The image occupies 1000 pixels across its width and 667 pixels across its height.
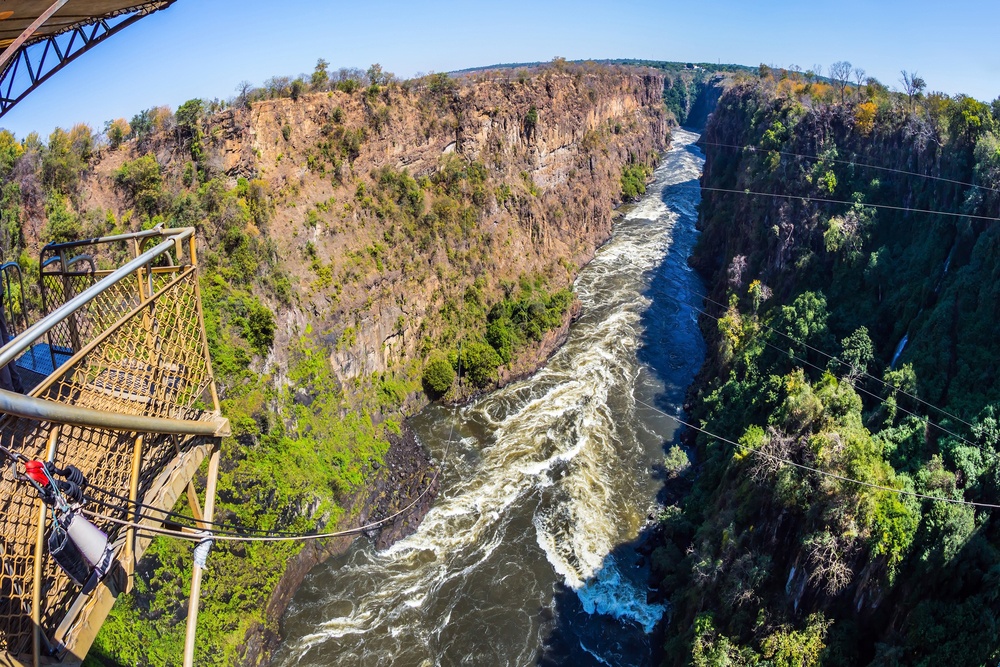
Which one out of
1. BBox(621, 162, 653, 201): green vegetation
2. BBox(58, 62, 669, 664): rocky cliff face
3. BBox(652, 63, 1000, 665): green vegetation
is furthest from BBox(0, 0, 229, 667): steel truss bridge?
BBox(621, 162, 653, 201): green vegetation

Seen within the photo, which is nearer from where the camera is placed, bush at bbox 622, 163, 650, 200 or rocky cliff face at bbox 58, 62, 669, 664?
rocky cliff face at bbox 58, 62, 669, 664

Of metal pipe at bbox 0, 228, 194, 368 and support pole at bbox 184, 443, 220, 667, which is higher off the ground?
metal pipe at bbox 0, 228, 194, 368

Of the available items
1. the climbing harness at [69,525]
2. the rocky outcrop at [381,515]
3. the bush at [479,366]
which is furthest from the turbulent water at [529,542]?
the climbing harness at [69,525]

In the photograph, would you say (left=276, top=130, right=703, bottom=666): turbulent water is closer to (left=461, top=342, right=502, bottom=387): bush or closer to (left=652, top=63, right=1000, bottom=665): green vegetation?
(left=461, top=342, right=502, bottom=387): bush

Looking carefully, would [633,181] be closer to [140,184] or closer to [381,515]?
[140,184]

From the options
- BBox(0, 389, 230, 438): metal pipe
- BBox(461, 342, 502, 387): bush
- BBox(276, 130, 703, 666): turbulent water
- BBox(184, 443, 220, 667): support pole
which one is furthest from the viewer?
BBox(461, 342, 502, 387): bush

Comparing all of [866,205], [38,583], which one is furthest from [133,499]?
[866,205]
